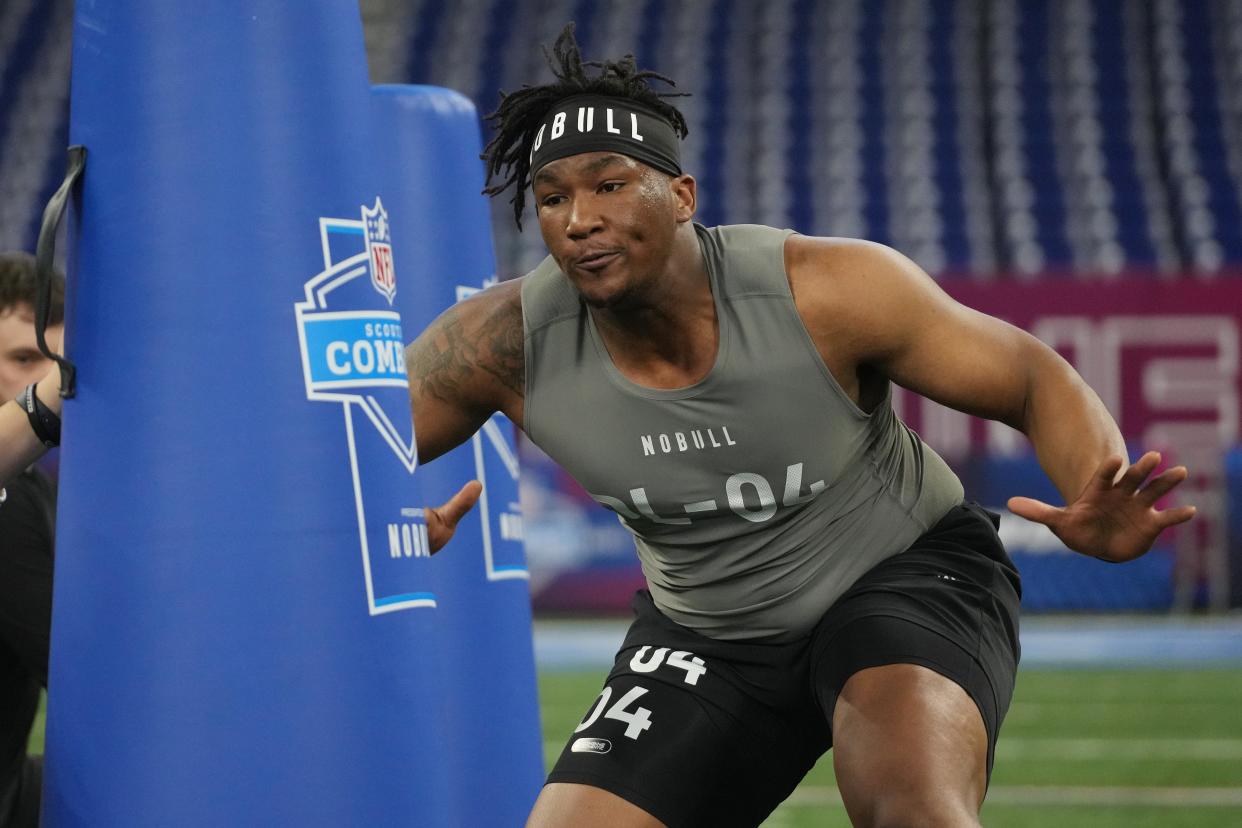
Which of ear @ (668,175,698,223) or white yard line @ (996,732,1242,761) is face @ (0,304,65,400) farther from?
white yard line @ (996,732,1242,761)

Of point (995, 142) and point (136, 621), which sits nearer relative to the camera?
point (136, 621)

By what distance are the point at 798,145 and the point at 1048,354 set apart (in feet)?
46.4

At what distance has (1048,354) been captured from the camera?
3.29m

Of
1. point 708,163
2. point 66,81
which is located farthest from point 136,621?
point 66,81

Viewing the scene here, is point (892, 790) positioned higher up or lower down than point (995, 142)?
lower down

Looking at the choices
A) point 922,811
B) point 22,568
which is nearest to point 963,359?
point 922,811

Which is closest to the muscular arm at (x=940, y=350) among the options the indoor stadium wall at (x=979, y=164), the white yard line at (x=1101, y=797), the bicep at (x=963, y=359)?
the bicep at (x=963, y=359)

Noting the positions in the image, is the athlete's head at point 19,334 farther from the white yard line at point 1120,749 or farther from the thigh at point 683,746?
the white yard line at point 1120,749

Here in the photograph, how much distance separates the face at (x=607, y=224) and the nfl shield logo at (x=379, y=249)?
285 millimetres

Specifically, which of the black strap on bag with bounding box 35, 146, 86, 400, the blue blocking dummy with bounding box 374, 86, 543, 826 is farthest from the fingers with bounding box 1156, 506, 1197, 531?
the blue blocking dummy with bounding box 374, 86, 543, 826

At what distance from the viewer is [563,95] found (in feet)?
11.4

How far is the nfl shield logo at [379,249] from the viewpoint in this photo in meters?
3.21

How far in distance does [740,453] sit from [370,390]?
685 mm

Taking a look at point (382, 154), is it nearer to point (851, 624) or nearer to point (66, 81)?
point (851, 624)
